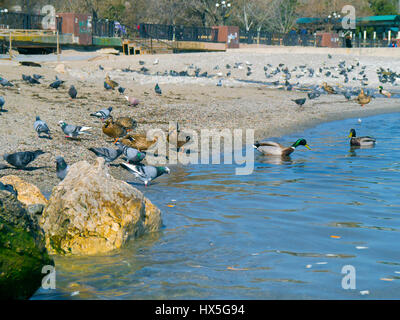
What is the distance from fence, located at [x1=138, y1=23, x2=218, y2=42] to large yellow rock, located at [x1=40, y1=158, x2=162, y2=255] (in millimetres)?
42715

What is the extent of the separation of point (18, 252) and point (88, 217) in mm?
1384

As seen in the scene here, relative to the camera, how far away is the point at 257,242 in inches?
267

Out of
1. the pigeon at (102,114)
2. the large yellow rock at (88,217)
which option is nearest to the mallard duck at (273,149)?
the pigeon at (102,114)

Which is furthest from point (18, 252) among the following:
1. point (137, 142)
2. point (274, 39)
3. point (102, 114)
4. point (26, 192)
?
point (274, 39)

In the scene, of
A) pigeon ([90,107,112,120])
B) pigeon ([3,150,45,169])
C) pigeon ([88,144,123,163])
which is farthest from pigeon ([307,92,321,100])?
pigeon ([3,150,45,169])

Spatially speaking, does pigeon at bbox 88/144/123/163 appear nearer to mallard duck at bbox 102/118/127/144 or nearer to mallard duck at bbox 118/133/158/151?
mallard duck at bbox 118/133/158/151

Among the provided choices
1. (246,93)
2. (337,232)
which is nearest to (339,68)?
(246,93)

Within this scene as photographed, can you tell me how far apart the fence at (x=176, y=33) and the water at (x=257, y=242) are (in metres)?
39.2

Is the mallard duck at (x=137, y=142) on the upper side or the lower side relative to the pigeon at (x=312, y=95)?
lower

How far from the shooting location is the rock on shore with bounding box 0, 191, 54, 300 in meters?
4.83

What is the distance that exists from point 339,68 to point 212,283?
104 feet

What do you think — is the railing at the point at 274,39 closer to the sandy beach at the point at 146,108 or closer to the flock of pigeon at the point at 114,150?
the sandy beach at the point at 146,108

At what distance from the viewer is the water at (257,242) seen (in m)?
5.39

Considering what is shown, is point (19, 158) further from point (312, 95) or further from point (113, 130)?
point (312, 95)
